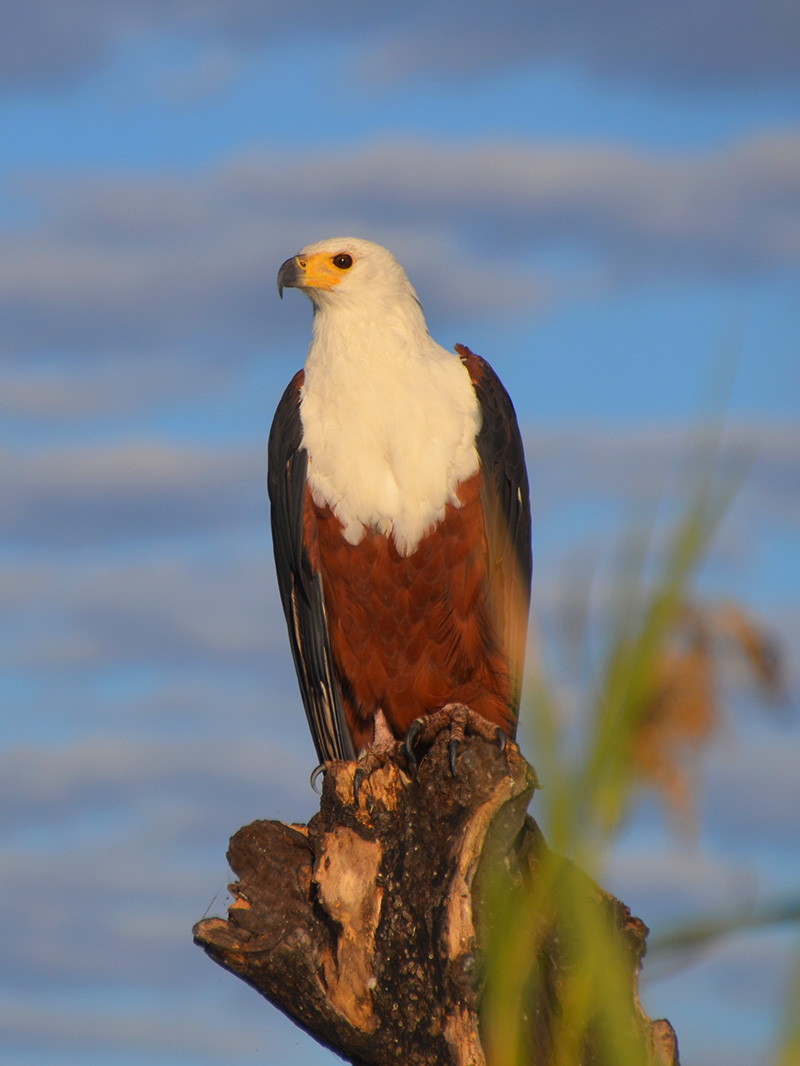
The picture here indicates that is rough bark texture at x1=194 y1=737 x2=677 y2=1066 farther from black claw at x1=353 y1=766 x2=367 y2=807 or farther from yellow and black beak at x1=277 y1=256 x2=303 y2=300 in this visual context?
yellow and black beak at x1=277 y1=256 x2=303 y2=300

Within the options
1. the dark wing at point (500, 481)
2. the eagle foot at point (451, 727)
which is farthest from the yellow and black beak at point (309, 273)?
the eagle foot at point (451, 727)

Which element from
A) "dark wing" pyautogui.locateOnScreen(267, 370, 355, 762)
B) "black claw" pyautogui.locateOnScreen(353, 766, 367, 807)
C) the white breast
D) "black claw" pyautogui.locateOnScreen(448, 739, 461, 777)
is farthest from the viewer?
"dark wing" pyautogui.locateOnScreen(267, 370, 355, 762)

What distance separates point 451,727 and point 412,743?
1.51 feet

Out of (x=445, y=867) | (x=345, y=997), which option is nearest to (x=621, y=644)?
(x=445, y=867)

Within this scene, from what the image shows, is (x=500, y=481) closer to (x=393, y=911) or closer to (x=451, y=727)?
(x=451, y=727)

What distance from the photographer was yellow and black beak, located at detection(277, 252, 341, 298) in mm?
6434

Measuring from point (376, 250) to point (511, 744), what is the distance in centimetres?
319

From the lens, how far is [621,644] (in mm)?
738

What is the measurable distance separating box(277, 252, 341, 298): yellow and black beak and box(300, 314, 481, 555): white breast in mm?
328

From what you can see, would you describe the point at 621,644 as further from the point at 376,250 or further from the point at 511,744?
the point at 376,250

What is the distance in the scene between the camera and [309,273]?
650 cm

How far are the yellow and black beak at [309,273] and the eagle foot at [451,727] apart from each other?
2.47m

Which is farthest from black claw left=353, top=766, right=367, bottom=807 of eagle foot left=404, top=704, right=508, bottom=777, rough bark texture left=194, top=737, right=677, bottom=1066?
eagle foot left=404, top=704, right=508, bottom=777

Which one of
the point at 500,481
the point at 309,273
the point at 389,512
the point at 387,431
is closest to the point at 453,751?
the point at 389,512
